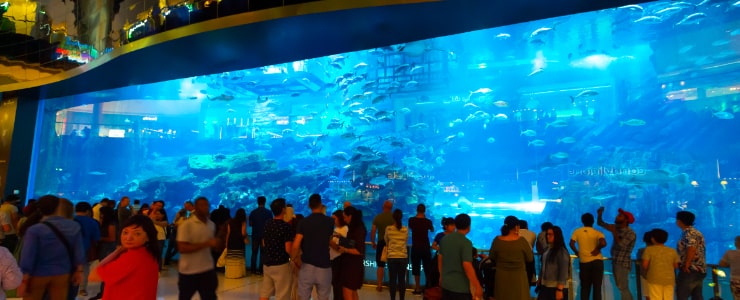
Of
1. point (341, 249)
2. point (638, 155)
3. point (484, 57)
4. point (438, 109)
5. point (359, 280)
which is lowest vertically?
point (359, 280)

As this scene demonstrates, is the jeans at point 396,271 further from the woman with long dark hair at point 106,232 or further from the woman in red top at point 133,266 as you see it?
the woman in red top at point 133,266

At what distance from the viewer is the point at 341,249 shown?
16.1 feet

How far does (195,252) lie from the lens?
3770mm

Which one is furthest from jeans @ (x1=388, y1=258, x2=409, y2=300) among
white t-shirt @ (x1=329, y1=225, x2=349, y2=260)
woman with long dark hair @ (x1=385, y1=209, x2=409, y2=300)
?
white t-shirt @ (x1=329, y1=225, x2=349, y2=260)

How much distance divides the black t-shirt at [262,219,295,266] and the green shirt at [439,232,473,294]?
1654 millimetres

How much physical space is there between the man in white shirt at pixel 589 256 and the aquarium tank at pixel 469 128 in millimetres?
10997

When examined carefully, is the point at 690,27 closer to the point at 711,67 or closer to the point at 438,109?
the point at 711,67

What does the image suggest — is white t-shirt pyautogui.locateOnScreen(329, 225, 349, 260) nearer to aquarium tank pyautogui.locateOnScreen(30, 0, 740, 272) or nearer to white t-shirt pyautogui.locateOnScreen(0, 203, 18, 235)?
white t-shirt pyautogui.locateOnScreen(0, 203, 18, 235)

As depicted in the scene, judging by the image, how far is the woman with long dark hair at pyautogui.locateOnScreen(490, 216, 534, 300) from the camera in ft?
12.8

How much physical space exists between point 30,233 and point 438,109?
18.5 metres

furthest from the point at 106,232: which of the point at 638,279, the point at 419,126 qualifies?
the point at 419,126

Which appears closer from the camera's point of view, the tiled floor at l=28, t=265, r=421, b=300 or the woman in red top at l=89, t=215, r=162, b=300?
the woman in red top at l=89, t=215, r=162, b=300

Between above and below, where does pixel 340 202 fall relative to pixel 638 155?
below

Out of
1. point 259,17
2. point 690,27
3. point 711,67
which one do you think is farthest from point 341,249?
point 690,27
